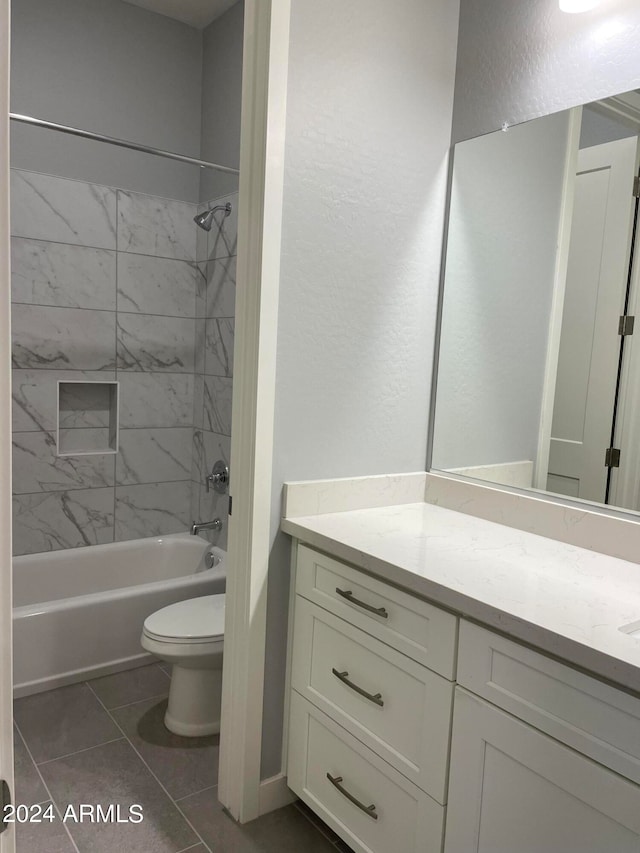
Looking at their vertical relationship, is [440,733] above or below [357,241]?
below

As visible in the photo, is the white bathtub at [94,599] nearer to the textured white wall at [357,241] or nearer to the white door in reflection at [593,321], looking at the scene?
Result: the textured white wall at [357,241]

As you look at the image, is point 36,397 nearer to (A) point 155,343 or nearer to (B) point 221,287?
(A) point 155,343

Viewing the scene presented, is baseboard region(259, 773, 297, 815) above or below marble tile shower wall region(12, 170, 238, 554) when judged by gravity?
below

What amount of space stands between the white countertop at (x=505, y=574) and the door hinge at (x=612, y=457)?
0.23 metres

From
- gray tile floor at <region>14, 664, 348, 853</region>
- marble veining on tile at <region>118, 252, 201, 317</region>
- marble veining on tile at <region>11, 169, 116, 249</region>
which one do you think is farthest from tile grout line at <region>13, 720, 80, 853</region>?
marble veining on tile at <region>11, 169, 116, 249</region>

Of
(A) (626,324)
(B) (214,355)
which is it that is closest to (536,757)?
(A) (626,324)

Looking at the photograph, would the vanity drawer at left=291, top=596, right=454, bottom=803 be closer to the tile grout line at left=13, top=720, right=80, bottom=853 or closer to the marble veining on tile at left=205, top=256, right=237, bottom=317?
the tile grout line at left=13, top=720, right=80, bottom=853

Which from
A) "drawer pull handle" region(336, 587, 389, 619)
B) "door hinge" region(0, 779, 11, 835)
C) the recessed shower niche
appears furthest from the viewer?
the recessed shower niche

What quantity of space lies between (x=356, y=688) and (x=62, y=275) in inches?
89.2

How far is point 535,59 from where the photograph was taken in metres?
1.77

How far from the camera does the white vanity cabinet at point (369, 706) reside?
4.49ft

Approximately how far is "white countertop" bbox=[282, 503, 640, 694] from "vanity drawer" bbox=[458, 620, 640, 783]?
0.03m

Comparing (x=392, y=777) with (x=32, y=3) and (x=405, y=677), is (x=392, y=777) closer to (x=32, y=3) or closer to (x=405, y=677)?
(x=405, y=677)

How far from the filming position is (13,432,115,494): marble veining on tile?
288 cm
